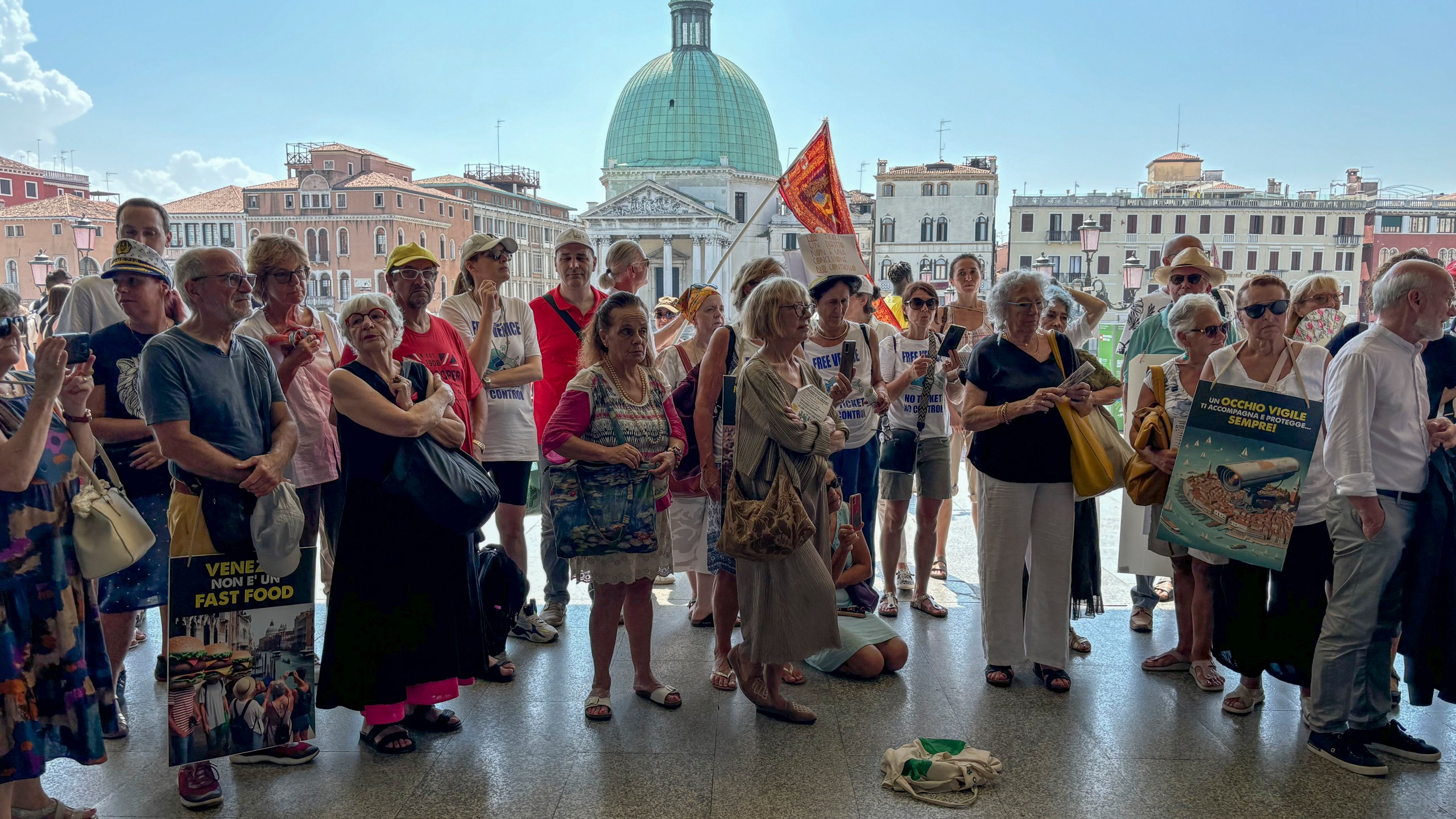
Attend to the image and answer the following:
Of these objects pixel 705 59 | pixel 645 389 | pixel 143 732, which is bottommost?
pixel 143 732

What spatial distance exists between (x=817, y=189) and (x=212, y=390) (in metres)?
4.64

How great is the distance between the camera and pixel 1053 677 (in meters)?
3.92

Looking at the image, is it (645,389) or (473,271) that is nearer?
(645,389)

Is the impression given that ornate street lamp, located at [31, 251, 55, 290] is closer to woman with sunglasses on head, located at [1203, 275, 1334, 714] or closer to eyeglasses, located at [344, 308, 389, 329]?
eyeglasses, located at [344, 308, 389, 329]

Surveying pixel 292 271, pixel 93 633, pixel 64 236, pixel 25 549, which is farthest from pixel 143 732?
pixel 64 236

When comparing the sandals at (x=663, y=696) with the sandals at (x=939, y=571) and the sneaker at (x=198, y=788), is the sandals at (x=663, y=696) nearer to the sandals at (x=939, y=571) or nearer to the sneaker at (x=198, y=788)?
the sneaker at (x=198, y=788)

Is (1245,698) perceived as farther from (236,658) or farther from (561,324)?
(236,658)

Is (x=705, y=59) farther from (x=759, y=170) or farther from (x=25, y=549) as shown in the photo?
Answer: (x=25, y=549)

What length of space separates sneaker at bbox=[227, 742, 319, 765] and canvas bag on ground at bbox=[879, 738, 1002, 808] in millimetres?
1936

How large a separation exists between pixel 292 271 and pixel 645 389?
4.50 feet

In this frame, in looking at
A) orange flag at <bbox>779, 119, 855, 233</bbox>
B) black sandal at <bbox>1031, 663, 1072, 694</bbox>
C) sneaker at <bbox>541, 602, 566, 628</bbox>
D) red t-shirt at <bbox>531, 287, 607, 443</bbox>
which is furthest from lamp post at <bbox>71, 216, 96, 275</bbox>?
black sandal at <bbox>1031, 663, 1072, 694</bbox>

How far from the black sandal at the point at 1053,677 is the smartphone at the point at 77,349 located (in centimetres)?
360

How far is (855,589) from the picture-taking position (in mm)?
4445

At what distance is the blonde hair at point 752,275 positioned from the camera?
410 cm
